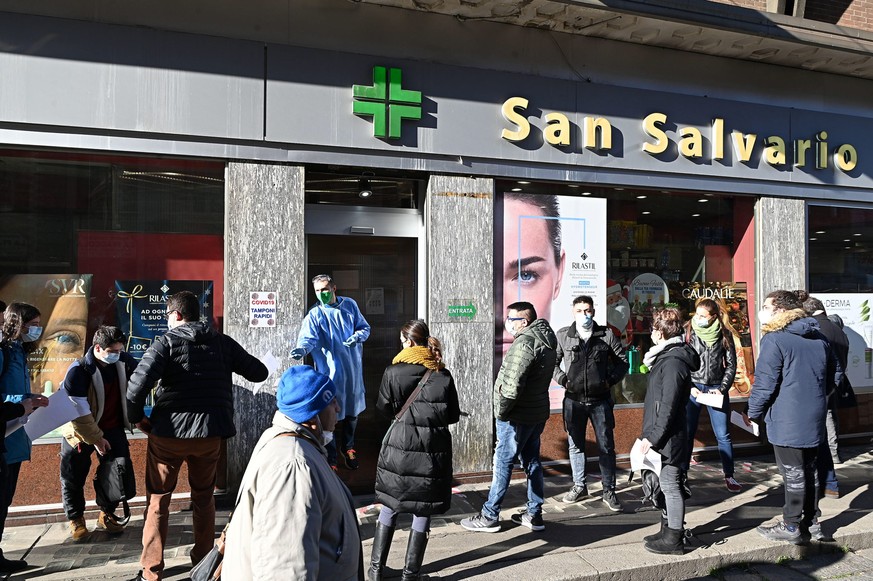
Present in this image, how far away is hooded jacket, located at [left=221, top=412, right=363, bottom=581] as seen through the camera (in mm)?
2176

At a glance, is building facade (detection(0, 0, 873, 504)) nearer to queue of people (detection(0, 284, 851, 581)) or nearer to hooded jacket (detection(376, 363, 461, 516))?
queue of people (detection(0, 284, 851, 581))

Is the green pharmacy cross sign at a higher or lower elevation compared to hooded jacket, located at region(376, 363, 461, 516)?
higher

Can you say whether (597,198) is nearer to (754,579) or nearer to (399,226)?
(399,226)

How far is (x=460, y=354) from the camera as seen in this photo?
690 centimetres

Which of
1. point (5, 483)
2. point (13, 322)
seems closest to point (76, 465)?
point (5, 483)

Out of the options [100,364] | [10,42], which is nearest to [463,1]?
[10,42]

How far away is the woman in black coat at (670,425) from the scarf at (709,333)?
170 centimetres

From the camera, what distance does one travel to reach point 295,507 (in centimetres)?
220

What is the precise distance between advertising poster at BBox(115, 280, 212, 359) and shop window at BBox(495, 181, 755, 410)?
11.0 ft

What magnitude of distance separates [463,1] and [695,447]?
5.64 m

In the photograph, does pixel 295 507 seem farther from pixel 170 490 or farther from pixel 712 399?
pixel 712 399

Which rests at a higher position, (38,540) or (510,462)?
(510,462)

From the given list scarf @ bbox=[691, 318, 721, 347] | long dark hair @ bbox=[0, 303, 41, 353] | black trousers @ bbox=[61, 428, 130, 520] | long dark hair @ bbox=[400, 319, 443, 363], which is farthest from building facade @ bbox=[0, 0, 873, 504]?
long dark hair @ bbox=[400, 319, 443, 363]

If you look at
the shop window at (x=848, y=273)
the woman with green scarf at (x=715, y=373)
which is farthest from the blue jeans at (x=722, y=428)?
the shop window at (x=848, y=273)
